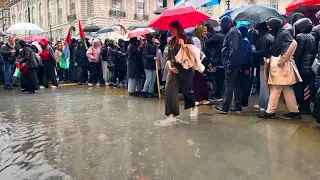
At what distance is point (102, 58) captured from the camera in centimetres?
1227

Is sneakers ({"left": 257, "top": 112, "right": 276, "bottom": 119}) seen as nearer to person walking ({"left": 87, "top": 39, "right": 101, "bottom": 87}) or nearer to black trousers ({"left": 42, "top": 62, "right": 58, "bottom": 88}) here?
person walking ({"left": 87, "top": 39, "right": 101, "bottom": 87})

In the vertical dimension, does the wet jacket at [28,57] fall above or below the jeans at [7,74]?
above

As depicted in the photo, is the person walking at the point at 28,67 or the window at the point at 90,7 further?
the window at the point at 90,7

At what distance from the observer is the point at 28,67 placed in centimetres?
1034

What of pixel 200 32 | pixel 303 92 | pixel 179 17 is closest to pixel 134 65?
pixel 200 32

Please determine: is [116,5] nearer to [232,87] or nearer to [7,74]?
[7,74]

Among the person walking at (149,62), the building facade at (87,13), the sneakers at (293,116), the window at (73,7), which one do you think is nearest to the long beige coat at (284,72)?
the sneakers at (293,116)

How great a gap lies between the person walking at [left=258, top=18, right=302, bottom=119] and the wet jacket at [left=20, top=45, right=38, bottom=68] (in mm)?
7210

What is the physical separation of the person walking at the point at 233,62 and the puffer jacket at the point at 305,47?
0.98 meters

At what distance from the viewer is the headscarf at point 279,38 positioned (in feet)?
18.7

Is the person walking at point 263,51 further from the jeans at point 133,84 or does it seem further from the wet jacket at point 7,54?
the wet jacket at point 7,54

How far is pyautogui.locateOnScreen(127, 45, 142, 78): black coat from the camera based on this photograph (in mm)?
9367

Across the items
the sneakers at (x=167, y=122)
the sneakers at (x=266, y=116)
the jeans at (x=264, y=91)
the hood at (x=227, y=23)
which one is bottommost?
the sneakers at (x=167, y=122)

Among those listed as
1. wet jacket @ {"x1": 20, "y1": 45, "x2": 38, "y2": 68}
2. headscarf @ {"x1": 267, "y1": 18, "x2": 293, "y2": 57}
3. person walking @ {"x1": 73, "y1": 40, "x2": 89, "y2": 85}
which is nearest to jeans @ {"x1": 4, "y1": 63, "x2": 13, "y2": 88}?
wet jacket @ {"x1": 20, "y1": 45, "x2": 38, "y2": 68}
